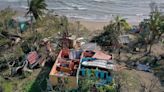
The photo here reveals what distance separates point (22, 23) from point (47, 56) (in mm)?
8726

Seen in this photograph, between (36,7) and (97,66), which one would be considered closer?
(97,66)

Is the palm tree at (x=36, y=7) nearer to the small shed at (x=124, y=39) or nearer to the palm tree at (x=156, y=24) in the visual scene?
the small shed at (x=124, y=39)

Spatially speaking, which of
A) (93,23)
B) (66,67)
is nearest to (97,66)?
(66,67)

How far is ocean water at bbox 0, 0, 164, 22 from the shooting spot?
45.9 meters

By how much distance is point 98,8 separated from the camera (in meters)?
48.3

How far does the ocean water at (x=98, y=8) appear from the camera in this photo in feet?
151

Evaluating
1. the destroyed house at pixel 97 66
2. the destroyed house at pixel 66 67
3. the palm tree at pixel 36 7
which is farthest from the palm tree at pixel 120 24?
the palm tree at pixel 36 7

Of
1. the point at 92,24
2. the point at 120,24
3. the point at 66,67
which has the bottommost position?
the point at 66,67

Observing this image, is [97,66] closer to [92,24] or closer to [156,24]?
[156,24]

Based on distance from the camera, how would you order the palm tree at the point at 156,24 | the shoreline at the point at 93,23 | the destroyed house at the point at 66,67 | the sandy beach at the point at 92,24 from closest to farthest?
the destroyed house at the point at 66,67
the palm tree at the point at 156,24
the sandy beach at the point at 92,24
the shoreline at the point at 93,23

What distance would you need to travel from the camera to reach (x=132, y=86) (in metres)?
29.7

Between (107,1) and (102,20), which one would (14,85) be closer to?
(102,20)

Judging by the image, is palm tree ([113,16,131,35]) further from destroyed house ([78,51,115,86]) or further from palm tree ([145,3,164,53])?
destroyed house ([78,51,115,86])

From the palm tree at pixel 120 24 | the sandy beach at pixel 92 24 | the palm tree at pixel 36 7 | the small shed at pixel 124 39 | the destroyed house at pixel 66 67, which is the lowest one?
the destroyed house at pixel 66 67
